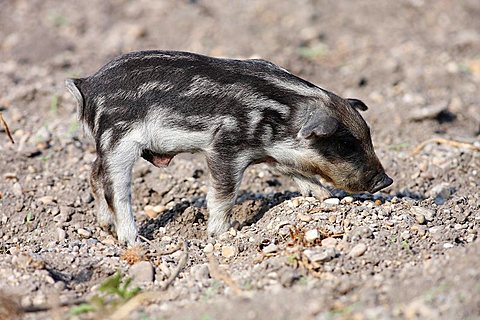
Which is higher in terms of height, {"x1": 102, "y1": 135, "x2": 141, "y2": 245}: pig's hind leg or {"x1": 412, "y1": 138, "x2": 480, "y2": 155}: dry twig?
{"x1": 102, "y1": 135, "x2": 141, "y2": 245}: pig's hind leg

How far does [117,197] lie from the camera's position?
7.15m

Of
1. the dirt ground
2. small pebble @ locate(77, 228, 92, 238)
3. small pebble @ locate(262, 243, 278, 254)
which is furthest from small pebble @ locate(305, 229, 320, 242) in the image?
small pebble @ locate(77, 228, 92, 238)

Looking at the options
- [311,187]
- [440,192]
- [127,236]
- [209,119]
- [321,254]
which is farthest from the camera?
[440,192]

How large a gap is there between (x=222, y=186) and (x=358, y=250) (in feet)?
4.95

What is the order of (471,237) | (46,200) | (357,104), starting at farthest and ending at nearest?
(46,200) < (357,104) < (471,237)

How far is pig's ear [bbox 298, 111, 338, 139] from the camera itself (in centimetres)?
705

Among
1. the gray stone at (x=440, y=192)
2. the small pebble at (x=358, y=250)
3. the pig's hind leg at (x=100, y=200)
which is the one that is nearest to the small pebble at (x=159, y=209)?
the pig's hind leg at (x=100, y=200)

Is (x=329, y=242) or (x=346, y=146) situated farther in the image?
(x=346, y=146)

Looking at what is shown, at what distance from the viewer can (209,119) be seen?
278 inches

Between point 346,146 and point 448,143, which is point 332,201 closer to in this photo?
point 346,146

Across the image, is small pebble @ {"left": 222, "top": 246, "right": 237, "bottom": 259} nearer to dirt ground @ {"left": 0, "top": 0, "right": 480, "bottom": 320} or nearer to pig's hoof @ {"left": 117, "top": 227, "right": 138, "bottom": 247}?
dirt ground @ {"left": 0, "top": 0, "right": 480, "bottom": 320}

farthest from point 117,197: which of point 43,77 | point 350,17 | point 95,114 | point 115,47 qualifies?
point 350,17

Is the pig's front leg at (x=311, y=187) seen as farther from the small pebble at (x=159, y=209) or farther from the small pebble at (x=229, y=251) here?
the small pebble at (x=159, y=209)

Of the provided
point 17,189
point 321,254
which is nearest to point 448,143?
point 321,254
